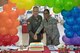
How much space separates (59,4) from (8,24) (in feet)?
2.60

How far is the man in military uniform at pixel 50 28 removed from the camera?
122 inches

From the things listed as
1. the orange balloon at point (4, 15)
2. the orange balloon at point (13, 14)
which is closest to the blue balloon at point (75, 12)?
the orange balloon at point (13, 14)

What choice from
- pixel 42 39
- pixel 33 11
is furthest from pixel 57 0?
pixel 42 39

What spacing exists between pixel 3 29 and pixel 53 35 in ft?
2.54

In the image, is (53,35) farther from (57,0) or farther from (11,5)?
(11,5)

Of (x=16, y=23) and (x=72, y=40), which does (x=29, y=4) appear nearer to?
(x=16, y=23)

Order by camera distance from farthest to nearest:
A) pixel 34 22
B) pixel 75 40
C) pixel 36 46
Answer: pixel 34 22, pixel 75 40, pixel 36 46

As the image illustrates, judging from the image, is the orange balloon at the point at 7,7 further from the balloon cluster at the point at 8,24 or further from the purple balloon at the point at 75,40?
the purple balloon at the point at 75,40

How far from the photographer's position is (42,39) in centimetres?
317

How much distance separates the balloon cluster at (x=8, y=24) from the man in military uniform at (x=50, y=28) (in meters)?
0.38

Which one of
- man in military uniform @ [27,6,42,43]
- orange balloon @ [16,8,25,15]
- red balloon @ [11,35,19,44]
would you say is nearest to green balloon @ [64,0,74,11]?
man in military uniform @ [27,6,42,43]

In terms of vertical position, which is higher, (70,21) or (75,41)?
(70,21)

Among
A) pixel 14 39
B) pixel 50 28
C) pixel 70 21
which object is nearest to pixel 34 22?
pixel 50 28

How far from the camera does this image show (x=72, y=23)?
294 cm
